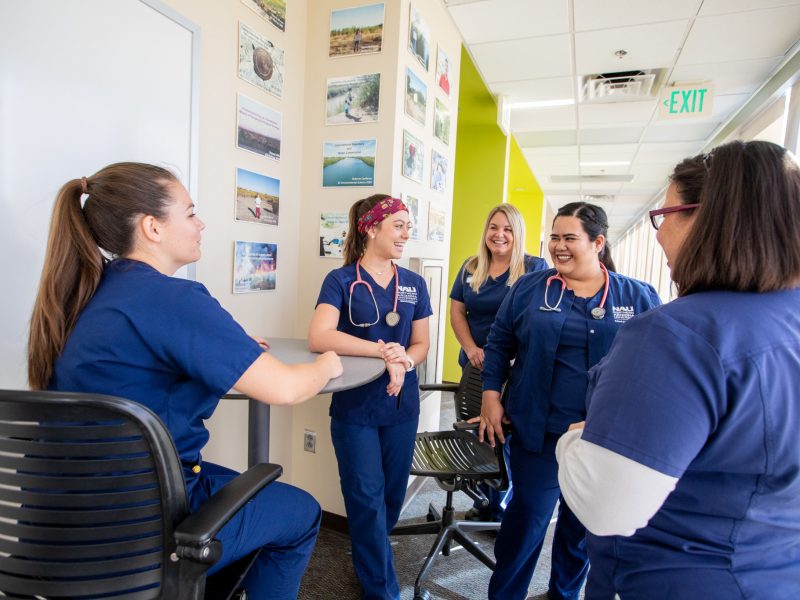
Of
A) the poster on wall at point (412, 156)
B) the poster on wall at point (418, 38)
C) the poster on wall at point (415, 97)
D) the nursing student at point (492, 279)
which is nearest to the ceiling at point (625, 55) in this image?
the poster on wall at point (418, 38)

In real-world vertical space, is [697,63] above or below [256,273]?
above

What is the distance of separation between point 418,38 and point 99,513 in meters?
2.46

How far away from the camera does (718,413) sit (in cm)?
69

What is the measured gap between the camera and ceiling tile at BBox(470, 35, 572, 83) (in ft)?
10.8

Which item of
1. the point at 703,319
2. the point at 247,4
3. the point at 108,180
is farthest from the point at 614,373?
the point at 247,4

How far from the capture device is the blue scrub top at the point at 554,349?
152 centimetres

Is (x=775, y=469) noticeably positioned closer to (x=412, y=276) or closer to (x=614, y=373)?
(x=614, y=373)

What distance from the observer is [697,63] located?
3.49m

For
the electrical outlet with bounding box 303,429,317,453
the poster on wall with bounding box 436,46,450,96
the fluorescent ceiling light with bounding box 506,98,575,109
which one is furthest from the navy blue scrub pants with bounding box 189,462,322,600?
the fluorescent ceiling light with bounding box 506,98,575,109

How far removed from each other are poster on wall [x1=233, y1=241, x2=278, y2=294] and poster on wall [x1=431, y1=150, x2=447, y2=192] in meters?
1.16

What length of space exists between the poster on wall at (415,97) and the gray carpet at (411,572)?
214 cm

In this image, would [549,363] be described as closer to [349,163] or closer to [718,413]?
[718,413]

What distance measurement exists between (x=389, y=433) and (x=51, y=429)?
3.90 feet

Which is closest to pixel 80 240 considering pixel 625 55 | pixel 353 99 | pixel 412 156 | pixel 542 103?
pixel 353 99
